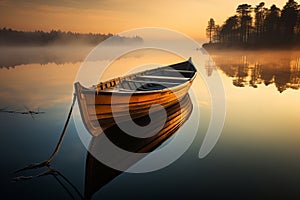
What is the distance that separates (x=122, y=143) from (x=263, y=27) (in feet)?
234

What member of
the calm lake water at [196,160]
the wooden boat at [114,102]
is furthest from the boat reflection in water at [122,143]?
the wooden boat at [114,102]

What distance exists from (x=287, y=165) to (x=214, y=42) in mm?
91337

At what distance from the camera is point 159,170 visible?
7609 millimetres

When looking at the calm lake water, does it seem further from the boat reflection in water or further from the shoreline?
the shoreline

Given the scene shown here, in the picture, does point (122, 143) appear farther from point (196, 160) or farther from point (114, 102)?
point (196, 160)

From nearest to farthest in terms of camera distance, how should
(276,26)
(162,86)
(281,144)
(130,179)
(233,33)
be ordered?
1. (130,179)
2. (281,144)
3. (162,86)
4. (276,26)
5. (233,33)

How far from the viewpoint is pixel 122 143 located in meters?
9.25

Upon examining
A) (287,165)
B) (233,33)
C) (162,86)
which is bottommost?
(287,165)

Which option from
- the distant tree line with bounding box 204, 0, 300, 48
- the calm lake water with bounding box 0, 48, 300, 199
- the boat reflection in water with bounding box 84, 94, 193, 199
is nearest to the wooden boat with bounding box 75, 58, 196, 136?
the boat reflection in water with bounding box 84, 94, 193, 199

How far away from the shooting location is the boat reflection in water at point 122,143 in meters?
7.08

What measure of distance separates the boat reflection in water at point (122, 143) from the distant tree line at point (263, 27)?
59684mm

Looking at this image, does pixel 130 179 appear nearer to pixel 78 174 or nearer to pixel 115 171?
pixel 115 171

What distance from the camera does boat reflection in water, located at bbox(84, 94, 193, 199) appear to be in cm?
708

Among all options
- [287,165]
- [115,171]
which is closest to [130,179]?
[115,171]
